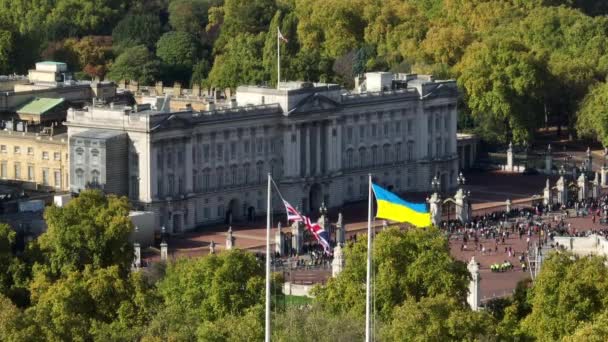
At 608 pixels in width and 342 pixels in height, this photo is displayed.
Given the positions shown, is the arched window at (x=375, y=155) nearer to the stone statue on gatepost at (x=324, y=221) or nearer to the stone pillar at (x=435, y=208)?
the stone statue on gatepost at (x=324, y=221)

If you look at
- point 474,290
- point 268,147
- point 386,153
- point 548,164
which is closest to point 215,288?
point 474,290

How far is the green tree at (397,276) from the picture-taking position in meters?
116

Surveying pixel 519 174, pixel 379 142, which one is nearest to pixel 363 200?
pixel 379 142

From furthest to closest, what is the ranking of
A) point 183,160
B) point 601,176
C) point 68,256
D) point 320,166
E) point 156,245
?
point 601,176
point 320,166
point 183,160
point 156,245
point 68,256

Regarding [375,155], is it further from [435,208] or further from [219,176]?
[219,176]

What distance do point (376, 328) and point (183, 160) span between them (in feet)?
186

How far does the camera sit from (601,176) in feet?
615

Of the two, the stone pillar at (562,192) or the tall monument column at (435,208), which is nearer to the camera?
the tall monument column at (435,208)

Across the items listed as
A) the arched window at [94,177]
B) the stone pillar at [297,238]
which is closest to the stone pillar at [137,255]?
the stone pillar at [297,238]

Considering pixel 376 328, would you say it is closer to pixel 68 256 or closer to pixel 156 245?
pixel 68 256

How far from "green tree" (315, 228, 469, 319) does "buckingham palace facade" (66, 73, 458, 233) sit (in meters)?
43.3

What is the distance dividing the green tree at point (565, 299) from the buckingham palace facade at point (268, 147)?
50.0 meters

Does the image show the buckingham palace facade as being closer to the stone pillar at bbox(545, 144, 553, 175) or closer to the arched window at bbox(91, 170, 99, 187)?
the arched window at bbox(91, 170, 99, 187)

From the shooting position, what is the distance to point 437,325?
10794 centimetres
